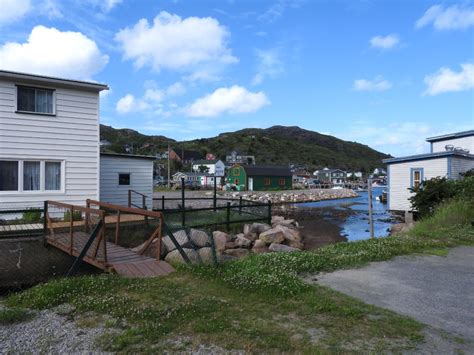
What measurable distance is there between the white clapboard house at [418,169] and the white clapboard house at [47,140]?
18.6 meters

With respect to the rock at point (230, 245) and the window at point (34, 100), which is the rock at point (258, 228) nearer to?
the rock at point (230, 245)

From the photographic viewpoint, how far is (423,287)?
658cm

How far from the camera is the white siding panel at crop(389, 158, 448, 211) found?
23.0 m

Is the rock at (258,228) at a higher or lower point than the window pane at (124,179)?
lower

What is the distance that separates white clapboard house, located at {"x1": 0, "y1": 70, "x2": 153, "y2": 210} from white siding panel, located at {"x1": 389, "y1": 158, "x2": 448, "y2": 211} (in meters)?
19.2

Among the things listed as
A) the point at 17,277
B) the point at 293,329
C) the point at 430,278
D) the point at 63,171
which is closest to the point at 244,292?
the point at 293,329

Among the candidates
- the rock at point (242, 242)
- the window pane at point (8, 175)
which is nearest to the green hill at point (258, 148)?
the rock at point (242, 242)

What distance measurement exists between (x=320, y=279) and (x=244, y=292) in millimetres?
1715

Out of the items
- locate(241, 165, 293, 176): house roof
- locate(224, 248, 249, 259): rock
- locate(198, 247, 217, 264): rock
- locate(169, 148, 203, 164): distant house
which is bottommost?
locate(224, 248, 249, 259): rock

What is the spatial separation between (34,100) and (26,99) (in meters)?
0.25

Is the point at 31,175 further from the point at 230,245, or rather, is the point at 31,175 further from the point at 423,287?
the point at 423,287

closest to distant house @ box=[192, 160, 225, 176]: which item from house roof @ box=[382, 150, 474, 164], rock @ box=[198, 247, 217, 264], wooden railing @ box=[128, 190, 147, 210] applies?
house roof @ box=[382, 150, 474, 164]

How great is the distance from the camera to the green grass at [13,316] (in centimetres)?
501

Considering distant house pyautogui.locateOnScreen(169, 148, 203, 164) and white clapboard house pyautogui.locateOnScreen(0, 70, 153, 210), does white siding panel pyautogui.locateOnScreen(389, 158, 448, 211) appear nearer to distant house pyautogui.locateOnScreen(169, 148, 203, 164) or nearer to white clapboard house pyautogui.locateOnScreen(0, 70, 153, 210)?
white clapboard house pyautogui.locateOnScreen(0, 70, 153, 210)
